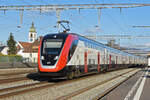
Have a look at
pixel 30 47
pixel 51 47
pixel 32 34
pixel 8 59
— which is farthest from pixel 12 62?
pixel 32 34

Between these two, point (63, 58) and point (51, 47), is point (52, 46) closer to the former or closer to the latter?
point (51, 47)

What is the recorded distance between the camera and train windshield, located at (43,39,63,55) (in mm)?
15609

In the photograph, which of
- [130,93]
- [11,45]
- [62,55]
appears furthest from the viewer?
[11,45]

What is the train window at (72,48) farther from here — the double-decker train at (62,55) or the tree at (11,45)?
the tree at (11,45)

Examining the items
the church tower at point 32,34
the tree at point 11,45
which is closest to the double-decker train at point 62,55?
the tree at point 11,45

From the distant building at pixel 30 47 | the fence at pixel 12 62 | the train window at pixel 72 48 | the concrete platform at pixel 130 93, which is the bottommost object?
the concrete platform at pixel 130 93

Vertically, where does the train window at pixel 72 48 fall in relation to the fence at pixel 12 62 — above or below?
above

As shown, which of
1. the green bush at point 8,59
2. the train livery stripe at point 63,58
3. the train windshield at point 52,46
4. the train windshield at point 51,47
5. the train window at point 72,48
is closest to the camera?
the train livery stripe at point 63,58

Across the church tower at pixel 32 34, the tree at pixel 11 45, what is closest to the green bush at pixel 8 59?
the tree at pixel 11 45

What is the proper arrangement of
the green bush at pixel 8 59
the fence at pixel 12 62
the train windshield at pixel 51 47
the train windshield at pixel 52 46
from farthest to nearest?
1. the green bush at pixel 8 59
2. the fence at pixel 12 62
3. the train windshield at pixel 52 46
4. the train windshield at pixel 51 47

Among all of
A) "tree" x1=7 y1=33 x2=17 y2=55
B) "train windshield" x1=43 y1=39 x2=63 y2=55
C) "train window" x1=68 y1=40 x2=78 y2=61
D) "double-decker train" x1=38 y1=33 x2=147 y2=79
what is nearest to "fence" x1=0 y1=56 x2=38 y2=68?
"double-decker train" x1=38 y1=33 x2=147 y2=79

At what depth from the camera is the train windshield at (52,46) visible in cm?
1561

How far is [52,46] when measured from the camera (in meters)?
15.9

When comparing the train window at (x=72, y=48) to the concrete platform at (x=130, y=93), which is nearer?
the concrete platform at (x=130, y=93)
